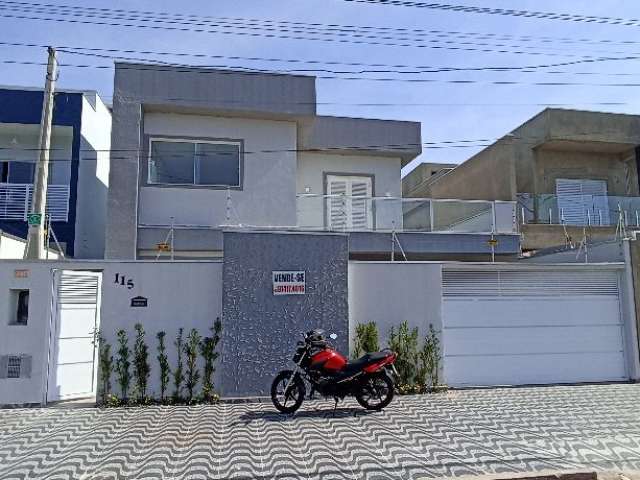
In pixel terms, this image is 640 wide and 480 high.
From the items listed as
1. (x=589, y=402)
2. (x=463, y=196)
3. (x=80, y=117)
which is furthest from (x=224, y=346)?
(x=463, y=196)

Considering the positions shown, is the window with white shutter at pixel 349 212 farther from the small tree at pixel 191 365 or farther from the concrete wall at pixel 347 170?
the small tree at pixel 191 365

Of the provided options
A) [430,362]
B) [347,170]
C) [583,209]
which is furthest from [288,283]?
[583,209]

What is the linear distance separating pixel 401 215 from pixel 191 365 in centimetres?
708

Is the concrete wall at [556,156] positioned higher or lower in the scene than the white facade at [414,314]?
higher

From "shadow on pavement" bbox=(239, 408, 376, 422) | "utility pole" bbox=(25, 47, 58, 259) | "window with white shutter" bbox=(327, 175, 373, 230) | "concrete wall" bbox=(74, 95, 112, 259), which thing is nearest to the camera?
"shadow on pavement" bbox=(239, 408, 376, 422)

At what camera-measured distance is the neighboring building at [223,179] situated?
12188 mm

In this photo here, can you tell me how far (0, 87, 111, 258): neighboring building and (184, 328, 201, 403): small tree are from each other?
7185 mm

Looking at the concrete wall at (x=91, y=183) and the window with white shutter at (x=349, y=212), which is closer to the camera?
the window with white shutter at (x=349, y=212)

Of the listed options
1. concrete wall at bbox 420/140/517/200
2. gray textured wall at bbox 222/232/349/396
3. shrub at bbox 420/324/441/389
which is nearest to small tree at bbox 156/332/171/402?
gray textured wall at bbox 222/232/349/396

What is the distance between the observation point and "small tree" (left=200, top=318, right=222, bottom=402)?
8516mm

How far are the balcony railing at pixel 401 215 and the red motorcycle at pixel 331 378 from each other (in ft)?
18.3

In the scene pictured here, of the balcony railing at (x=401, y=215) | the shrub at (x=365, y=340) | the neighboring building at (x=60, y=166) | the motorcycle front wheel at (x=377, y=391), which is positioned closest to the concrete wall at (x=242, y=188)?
the balcony railing at (x=401, y=215)

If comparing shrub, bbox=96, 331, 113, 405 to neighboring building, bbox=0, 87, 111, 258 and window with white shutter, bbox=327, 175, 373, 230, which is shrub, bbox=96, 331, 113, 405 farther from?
neighboring building, bbox=0, 87, 111, 258

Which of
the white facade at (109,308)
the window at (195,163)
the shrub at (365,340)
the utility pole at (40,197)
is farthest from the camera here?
the window at (195,163)
